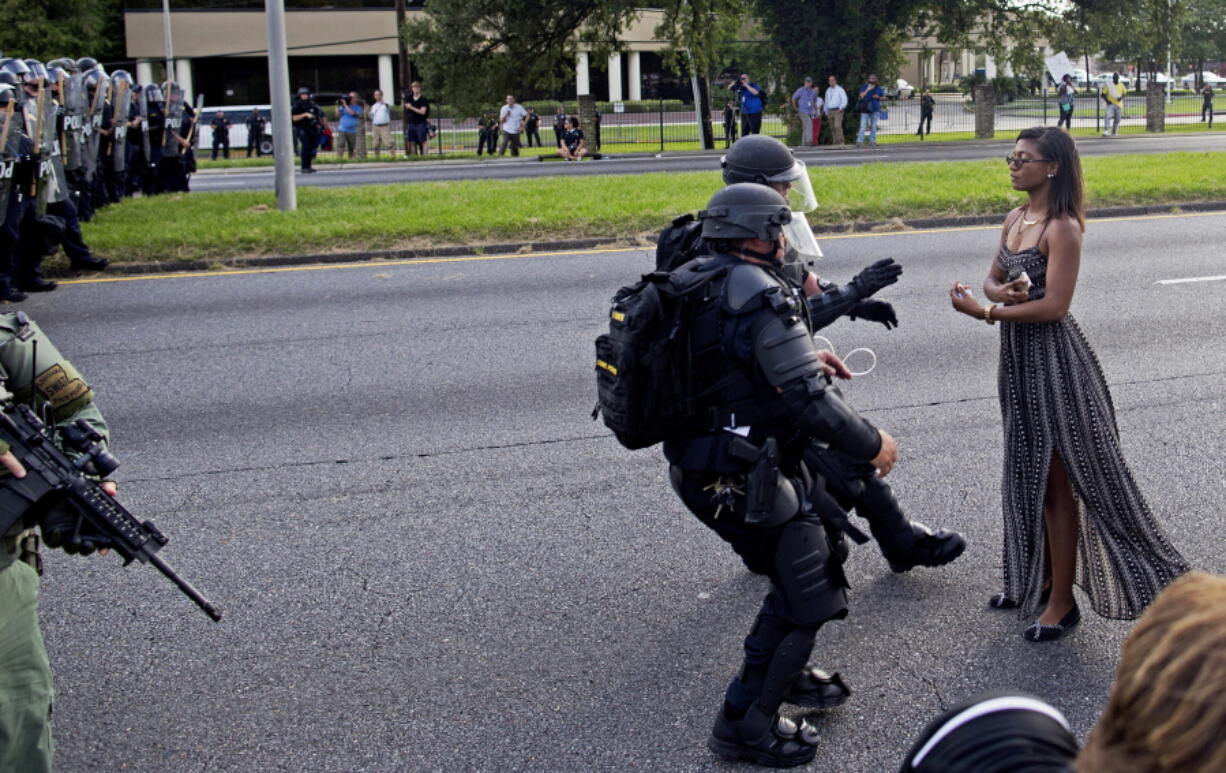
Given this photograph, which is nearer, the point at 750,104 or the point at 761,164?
the point at 761,164

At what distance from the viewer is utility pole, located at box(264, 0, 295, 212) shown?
1554cm

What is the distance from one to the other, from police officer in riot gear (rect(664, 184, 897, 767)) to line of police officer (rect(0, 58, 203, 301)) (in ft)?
31.6

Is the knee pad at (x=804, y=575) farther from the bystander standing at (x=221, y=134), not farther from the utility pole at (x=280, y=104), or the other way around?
the bystander standing at (x=221, y=134)

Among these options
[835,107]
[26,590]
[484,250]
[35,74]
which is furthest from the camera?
[835,107]

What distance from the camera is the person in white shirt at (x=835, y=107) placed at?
32.6 meters

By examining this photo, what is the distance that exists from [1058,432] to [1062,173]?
0.92 m

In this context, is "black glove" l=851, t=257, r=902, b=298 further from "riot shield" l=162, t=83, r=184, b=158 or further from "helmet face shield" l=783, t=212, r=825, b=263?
"riot shield" l=162, t=83, r=184, b=158

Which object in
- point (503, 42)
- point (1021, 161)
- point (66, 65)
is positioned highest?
point (503, 42)

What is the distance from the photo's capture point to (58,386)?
3650 mm

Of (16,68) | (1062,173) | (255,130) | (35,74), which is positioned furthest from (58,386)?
(255,130)

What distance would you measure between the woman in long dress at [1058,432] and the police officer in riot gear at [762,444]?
1.00m

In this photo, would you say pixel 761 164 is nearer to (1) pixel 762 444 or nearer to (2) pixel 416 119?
(1) pixel 762 444

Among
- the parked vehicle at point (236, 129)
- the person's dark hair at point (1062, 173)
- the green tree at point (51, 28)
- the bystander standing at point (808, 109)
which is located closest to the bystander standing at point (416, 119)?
the parked vehicle at point (236, 129)

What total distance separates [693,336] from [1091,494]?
1742 mm
